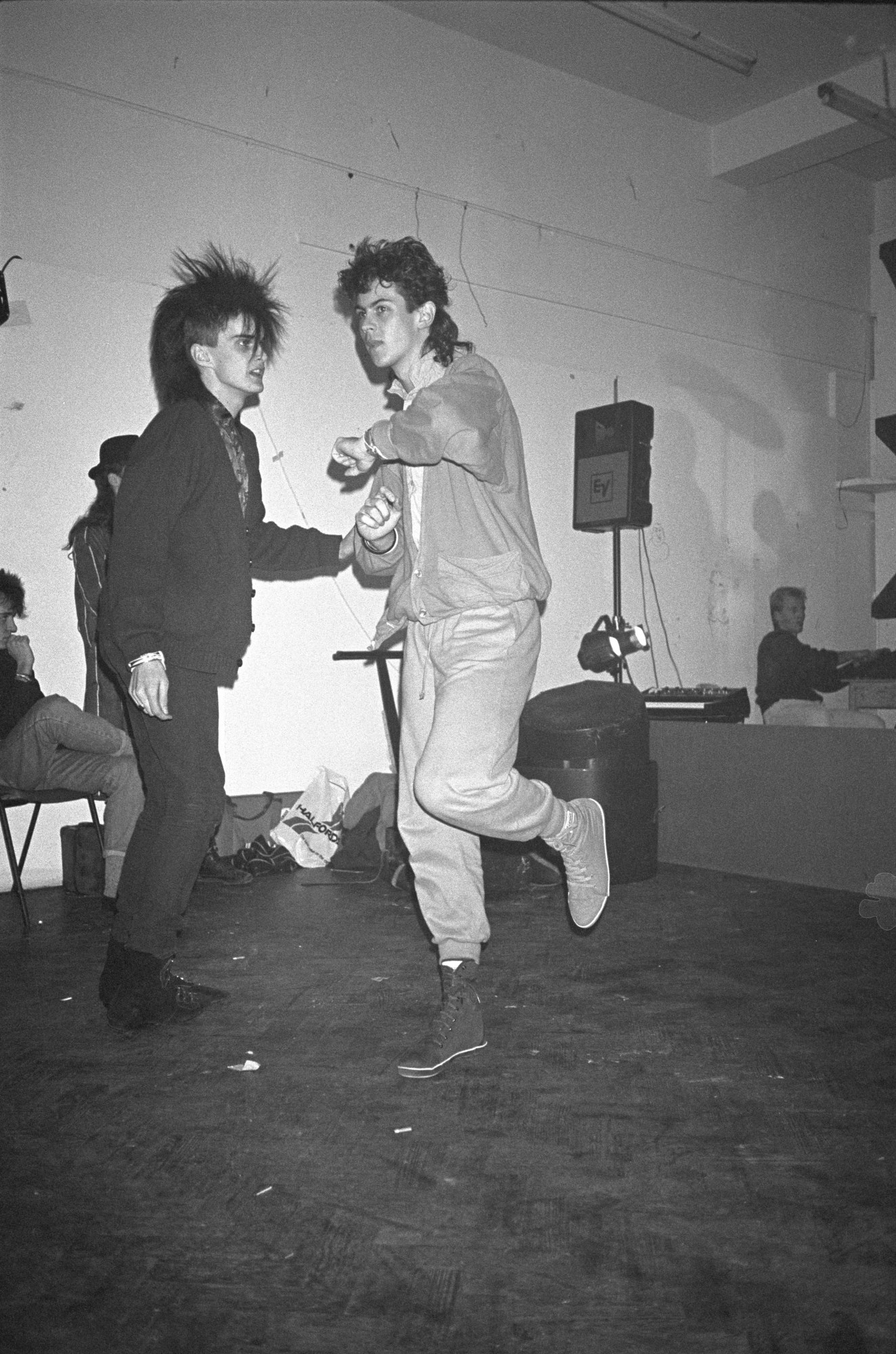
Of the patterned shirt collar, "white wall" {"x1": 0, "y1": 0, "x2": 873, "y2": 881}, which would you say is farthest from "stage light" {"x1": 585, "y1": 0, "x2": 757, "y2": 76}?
the patterned shirt collar

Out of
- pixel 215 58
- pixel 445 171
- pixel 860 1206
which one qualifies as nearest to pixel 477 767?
pixel 860 1206

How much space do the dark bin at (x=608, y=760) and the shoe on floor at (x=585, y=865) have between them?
1430 millimetres

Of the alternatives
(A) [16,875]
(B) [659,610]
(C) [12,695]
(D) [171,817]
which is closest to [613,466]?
(B) [659,610]

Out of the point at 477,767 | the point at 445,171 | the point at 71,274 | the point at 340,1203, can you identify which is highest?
the point at 445,171

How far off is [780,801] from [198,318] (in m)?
2.65

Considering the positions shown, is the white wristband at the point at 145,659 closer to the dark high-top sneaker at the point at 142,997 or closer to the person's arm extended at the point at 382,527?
the person's arm extended at the point at 382,527

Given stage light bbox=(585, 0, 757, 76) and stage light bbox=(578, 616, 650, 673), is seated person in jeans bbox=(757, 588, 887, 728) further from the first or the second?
stage light bbox=(585, 0, 757, 76)

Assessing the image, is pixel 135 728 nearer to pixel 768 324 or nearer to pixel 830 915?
pixel 830 915

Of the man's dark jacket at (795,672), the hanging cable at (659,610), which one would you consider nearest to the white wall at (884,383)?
the man's dark jacket at (795,672)

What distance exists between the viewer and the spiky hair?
2457mm

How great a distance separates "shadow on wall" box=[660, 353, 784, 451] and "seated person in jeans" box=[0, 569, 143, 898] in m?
4.31

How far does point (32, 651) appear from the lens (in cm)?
417

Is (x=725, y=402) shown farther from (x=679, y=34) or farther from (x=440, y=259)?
(x=440, y=259)

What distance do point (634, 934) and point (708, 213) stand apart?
510 centimetres
